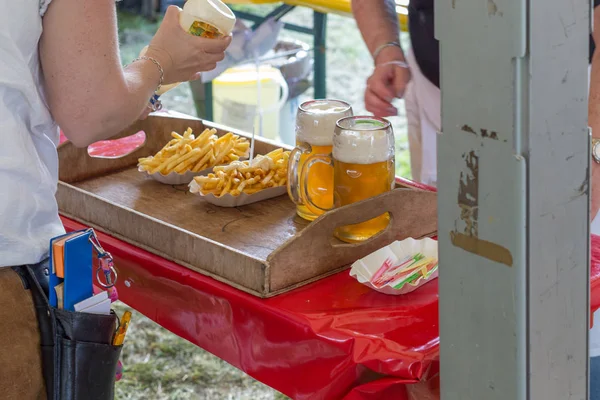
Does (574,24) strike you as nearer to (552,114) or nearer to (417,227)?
(552,114)

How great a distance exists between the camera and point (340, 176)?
56.4 inches

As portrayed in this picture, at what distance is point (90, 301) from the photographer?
3.88 ft

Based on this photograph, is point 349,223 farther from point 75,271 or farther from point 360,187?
point 75,271

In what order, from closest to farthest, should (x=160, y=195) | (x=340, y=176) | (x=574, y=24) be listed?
1. (x=574, y=24)
2. (x=340, y=176)
3. (x=160, y=195)

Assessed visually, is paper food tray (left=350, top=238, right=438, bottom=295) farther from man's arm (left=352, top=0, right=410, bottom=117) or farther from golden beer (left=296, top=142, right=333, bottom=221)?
man's arm (left=352, top=0, right=410, bottom=117)

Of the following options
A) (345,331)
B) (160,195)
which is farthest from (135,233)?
(345,331)

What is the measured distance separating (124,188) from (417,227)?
65 cm

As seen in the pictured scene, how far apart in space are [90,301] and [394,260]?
48cm

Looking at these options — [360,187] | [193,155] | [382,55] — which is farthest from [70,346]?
[382,55]

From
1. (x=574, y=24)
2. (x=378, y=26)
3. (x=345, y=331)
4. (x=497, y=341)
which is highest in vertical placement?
(x=574, y=24)

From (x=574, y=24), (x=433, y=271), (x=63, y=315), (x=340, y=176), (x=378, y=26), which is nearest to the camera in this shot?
(x=574, y=24)

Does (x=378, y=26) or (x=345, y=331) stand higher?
(x=378, y=26)

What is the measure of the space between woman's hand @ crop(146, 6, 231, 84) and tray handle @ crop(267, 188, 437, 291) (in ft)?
1.11

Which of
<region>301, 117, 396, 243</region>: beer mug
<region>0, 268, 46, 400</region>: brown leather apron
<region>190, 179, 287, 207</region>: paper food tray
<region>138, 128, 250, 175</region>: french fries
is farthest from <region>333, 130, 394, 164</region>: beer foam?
<region>0, 268, 46, 400</region>: brown leather apron
